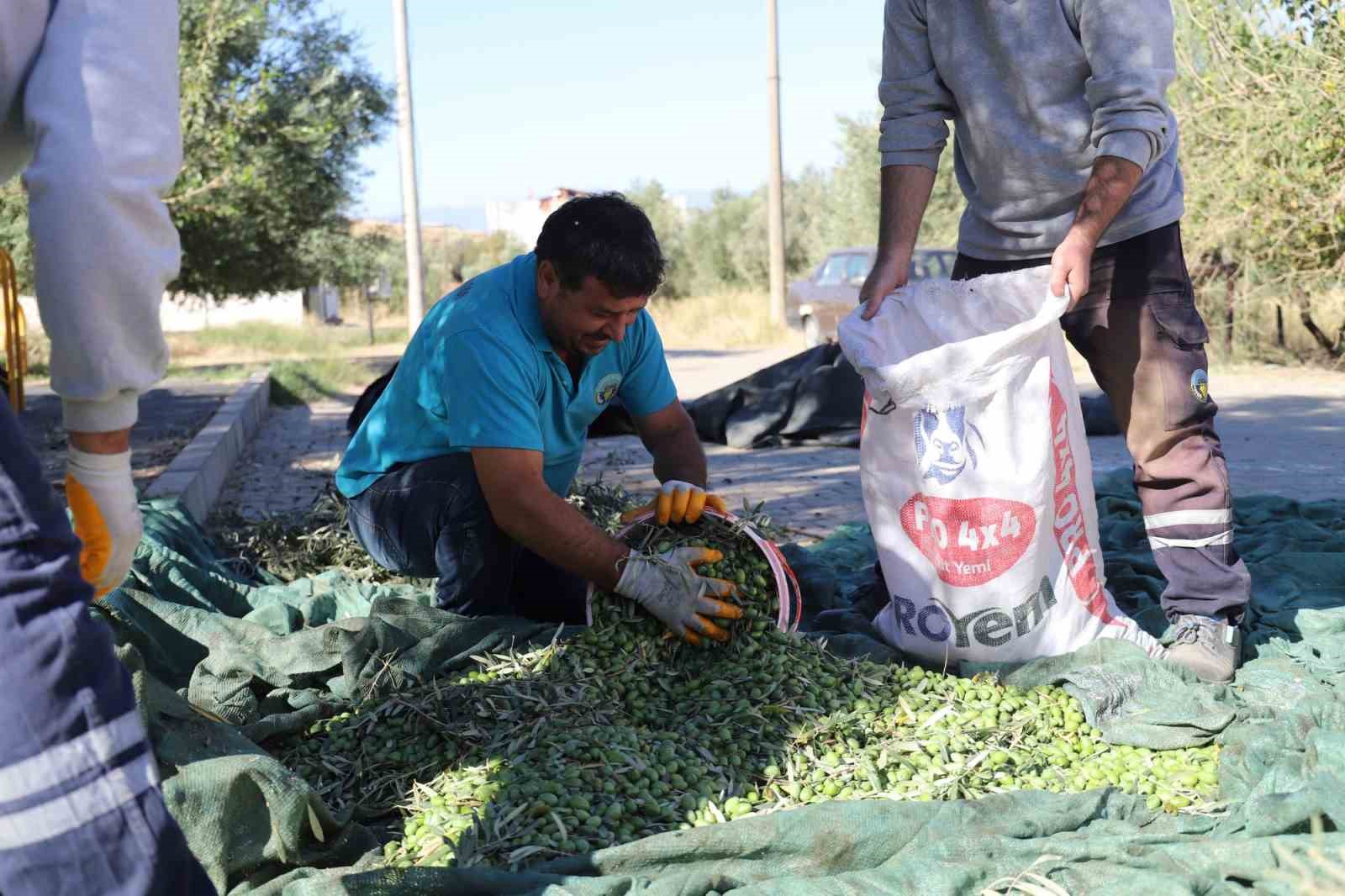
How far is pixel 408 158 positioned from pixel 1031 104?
14.4 m

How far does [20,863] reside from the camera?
47.6 inches

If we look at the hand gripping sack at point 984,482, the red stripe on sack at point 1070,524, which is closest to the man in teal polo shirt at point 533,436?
the hand gripping sack at point 984,482

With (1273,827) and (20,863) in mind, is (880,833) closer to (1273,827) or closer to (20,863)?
(1273,827)

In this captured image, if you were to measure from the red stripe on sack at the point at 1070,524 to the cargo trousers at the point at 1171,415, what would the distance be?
0.20m

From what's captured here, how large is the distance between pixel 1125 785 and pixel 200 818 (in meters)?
1.73

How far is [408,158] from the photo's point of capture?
54.1 ft

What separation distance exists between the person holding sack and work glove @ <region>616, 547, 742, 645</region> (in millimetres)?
851

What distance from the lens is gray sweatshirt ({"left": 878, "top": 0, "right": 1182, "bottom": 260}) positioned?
290cm

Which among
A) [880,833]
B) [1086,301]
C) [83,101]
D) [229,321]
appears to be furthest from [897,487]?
[229,321]

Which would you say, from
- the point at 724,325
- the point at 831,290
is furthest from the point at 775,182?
the point at 831,290

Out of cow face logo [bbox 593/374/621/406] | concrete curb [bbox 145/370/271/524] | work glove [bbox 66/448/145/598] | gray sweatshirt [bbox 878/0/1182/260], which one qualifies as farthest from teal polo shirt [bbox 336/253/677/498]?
concrete curb [bbox 145/370/271/524]

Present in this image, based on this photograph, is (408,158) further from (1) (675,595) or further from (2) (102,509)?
(2) (102,509)

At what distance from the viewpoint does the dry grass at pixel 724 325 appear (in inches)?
823

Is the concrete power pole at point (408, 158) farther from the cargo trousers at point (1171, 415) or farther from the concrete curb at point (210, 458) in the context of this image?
the cargo trousers at point (1171, 415)
